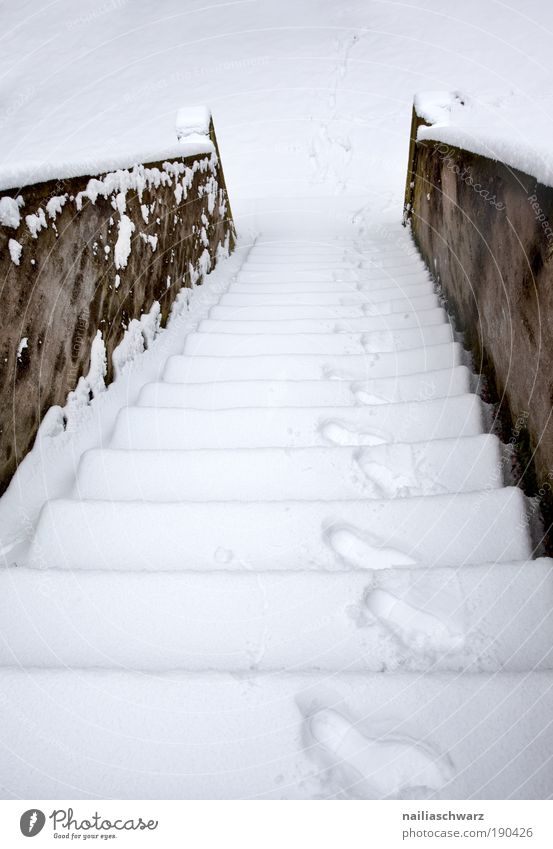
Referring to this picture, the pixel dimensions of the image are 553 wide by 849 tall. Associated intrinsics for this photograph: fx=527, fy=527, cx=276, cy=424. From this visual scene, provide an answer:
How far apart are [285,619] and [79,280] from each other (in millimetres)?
1160

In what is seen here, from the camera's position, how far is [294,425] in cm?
148

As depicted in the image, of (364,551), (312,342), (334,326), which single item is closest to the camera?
(364,551)

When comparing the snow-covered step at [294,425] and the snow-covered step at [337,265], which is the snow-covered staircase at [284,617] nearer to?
the snow-covered step at [294,425]

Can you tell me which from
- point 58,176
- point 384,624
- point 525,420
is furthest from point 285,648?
point 58,176

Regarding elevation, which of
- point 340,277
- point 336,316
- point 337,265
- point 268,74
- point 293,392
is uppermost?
point 268,74

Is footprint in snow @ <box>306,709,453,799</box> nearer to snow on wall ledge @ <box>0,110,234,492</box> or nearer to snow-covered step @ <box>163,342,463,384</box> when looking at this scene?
snow on wall ledge @ <box>0,110,234,492</box>

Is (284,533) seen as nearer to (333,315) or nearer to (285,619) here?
(285,619)

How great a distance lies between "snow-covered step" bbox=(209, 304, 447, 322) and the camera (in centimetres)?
216

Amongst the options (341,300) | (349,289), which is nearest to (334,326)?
(341,300)

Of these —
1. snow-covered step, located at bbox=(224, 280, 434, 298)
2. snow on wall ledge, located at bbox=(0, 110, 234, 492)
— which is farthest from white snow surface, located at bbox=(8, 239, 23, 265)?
snow-covered step, located at bbox=(224, 280, 434, 298)

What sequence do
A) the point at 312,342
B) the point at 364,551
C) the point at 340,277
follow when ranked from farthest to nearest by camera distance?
the point at 340,277, the point at 312,342, the point at 364,551

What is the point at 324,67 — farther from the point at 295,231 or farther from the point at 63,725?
the point at 63,725

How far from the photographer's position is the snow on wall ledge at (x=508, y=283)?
1111 millimetres

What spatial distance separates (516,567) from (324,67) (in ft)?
30.7
